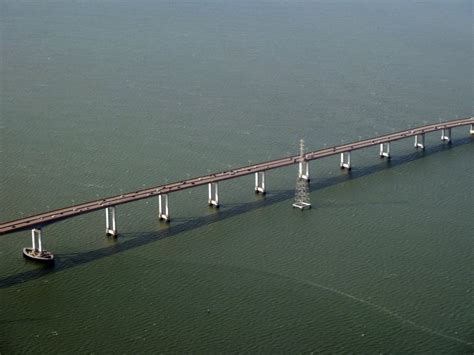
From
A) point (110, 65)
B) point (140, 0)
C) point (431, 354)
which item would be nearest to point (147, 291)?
point (431, 354)

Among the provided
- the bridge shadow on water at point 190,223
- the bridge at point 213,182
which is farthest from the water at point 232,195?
the bridge at point 213,182

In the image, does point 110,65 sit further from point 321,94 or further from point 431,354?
point 431,354

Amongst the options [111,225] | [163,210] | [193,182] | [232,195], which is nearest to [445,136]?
[232,195]

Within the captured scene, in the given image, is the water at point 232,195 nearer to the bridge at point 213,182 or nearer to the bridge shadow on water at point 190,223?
the bridge shadow on water at point 190,223

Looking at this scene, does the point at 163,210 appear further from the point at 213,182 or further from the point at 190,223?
the point at 213,182

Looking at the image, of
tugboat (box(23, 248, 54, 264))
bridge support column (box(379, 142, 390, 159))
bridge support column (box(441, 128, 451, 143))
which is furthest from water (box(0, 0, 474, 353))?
bridge support column (box(441, 128, 451, 143))
